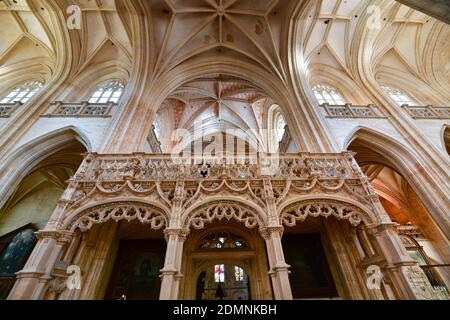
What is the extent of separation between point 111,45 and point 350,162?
14.6m

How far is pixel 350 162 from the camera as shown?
572cm

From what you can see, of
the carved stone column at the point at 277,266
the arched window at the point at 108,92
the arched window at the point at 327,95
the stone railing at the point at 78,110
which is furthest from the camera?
the arched window at the point at 327,95

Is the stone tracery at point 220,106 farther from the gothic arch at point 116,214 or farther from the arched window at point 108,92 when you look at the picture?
the arched window at point 108,92

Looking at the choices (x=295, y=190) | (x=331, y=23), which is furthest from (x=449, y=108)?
(x=295, y=190)

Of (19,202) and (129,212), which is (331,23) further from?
(19,202)

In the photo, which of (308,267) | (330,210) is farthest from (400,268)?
(308,267)

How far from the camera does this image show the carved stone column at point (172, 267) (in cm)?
342

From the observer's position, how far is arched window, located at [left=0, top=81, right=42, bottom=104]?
10008 millimetres

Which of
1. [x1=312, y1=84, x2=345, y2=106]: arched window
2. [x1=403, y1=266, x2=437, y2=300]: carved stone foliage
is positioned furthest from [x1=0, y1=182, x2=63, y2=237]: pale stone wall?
[x1=312, y1=84, x2=345, y2=106]: arched window

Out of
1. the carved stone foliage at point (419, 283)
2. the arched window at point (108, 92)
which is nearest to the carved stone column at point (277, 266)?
the carved stone foliage at point (419, 283)

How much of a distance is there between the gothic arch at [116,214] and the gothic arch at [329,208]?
286cm

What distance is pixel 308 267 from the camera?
5730 mm

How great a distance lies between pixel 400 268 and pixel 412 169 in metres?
5.77

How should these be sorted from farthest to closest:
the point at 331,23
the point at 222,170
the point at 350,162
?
the point at 331,23
the point at 350,162
the point at 222,170
